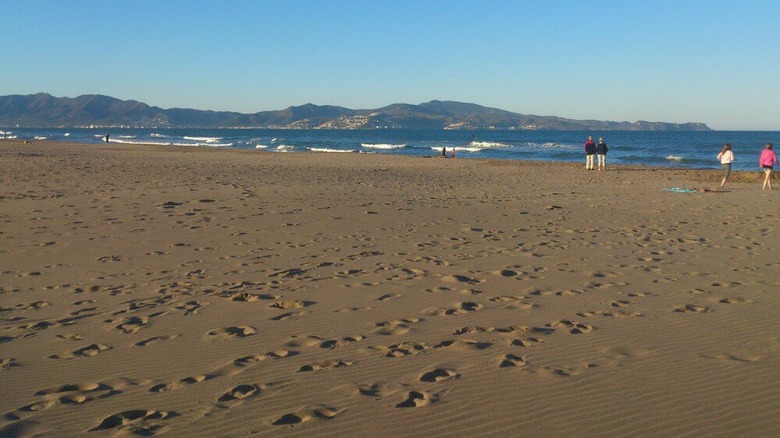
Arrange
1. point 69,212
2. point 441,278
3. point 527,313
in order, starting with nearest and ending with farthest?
point 527,313 < point 441,278 < point 69,212

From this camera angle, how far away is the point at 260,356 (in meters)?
5.00

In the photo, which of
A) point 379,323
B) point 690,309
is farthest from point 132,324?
point 690,309

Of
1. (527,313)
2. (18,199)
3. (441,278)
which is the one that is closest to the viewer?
(527,313)

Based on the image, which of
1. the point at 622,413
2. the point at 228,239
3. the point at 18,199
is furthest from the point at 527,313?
the point at 18,199

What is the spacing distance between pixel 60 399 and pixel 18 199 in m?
10.5

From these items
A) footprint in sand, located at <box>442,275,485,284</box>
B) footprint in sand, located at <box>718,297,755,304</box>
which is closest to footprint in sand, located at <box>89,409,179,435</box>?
footprint in sand, located at <box>442,275,485,284</box>

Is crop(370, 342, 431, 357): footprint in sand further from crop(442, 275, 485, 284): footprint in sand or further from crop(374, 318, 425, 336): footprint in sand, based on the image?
crop(442, 275, 485, 284): footprint in sand

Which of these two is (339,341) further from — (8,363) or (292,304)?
(8,363)

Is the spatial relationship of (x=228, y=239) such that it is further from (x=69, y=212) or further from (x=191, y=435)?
(x=191, y=435)

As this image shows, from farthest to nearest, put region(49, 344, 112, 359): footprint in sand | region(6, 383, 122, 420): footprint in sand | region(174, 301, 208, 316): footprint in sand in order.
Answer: region(174, 301, 208, 316): footprint in sand, region(49, 344, 112, 359): footprint in sand, region(6, 383, 122, 420): footprint in sand

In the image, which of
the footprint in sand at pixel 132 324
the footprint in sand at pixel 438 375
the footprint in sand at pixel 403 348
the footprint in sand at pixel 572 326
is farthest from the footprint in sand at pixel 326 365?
Result: the footprint in sand at pixel 572 326

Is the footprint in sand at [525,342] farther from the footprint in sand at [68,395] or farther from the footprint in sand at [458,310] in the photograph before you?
the footprint in sand at [68,395]

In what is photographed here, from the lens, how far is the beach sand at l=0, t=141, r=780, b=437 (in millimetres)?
4086

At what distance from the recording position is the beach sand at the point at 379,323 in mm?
4086
